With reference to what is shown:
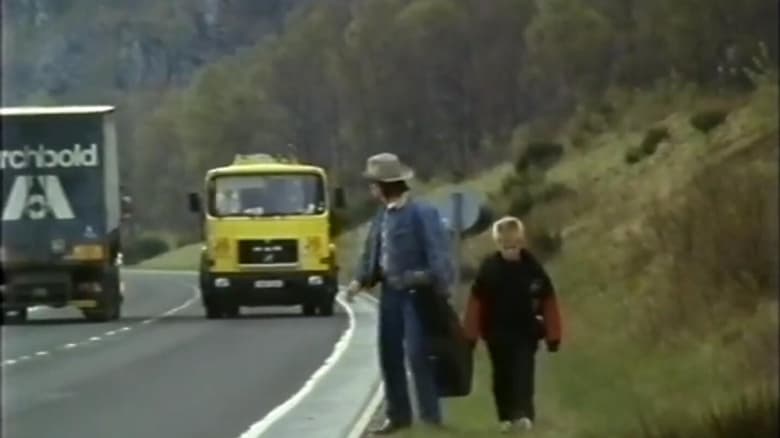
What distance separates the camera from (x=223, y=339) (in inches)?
1224

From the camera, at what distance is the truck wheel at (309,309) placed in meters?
29.4

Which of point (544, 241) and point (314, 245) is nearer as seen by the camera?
point (544, 241)

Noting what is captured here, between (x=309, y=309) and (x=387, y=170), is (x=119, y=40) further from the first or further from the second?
(x=309, y=309)

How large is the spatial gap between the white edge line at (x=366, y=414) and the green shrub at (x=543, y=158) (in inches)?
89.2

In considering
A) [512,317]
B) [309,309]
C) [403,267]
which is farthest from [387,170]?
[309,309]

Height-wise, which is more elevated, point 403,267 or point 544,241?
point 544,241

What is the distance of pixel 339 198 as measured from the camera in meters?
18.3

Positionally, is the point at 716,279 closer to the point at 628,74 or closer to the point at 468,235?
the point at 628,74

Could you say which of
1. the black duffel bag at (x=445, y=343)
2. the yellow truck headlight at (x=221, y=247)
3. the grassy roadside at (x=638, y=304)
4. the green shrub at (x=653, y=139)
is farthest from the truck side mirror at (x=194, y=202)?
the yellow truck headlight at (x=221, y=247)

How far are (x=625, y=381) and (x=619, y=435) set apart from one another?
993 mm

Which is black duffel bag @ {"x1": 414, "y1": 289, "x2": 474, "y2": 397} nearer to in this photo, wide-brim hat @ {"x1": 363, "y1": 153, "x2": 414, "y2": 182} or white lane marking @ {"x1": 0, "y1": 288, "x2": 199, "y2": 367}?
wide-brim hat @ {"x1": 363, "y1": 153, "x2": 414, "y2": 182}

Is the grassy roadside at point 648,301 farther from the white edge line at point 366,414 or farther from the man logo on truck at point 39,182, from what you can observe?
the man logo on truck at point 39,182

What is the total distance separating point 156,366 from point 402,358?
10808 mm

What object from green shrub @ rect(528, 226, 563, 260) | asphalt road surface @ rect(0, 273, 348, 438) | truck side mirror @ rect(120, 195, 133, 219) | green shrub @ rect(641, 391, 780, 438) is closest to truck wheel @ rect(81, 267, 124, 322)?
asphalt road surface @ rect(0, 273, 348, 438)
